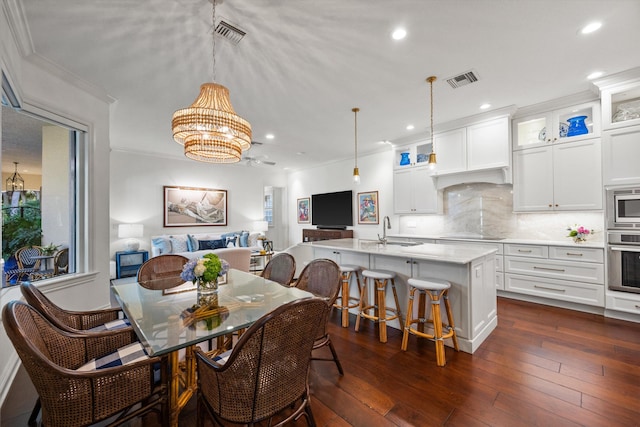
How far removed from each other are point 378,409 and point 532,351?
1.71 metres

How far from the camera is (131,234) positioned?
18.2 ft

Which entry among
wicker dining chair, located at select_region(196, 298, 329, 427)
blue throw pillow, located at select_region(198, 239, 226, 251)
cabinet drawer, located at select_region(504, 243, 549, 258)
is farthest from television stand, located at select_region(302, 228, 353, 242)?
wicker dining chair, located at select_region(196, 298, 329, 427)

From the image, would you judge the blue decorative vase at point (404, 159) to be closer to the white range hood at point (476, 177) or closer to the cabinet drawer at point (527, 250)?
the white range hood at point (476, 177)

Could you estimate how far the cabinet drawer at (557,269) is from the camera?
3.27 meters

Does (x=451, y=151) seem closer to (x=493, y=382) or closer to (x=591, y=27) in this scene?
(x=591, y=27)

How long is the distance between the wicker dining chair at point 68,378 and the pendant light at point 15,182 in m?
1.83

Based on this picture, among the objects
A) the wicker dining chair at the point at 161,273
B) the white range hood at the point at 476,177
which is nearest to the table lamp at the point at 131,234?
the wicker dining chair at the point at 161,273

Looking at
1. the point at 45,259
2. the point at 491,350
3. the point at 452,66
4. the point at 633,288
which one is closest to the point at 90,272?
the point at 45,259

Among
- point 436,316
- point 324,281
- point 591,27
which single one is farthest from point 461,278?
point 591,27

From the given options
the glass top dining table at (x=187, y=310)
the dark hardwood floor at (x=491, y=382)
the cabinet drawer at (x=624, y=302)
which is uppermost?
the glass top dining table at (x=187, y=310)

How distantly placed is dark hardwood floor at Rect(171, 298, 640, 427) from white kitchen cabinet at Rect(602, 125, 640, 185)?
65.3 inches

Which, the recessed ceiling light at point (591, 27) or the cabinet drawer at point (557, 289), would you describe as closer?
the recessed ceiling light at point (591, 27)

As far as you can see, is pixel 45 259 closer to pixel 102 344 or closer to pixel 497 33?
pixel 102 344

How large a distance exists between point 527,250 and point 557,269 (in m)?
0.39
